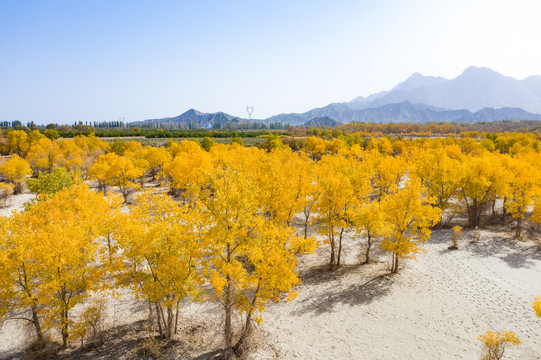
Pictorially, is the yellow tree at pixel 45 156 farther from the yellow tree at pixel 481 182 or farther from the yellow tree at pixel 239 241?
the yellow tree at pixel 481 182

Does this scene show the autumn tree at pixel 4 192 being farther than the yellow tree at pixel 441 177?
Yes

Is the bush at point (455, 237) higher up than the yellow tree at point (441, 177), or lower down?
lower down

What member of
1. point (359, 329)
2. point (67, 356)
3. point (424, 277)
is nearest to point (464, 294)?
point (424, 277)

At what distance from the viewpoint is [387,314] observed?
64.4ft

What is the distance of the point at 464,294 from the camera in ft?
71.8

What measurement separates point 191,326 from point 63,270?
27.8ft

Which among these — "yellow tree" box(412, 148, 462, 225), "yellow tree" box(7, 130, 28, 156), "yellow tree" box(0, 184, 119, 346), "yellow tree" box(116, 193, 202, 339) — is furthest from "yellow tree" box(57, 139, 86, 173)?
"yellow tree" box(412, 148, 462, 225)

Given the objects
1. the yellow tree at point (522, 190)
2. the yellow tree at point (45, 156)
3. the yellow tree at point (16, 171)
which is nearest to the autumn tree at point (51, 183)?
the yellow tree at point (16, 171)

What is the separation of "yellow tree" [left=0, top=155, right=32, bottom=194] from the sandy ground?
4195 centimetres

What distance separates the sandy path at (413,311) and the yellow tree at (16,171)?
54.3 metres

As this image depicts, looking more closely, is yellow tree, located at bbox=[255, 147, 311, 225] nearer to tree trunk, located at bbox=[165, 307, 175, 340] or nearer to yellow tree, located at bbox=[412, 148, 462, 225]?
tree trunk, located at bbox=[165, 307, 175, 340]

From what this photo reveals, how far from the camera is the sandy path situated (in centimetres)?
1653

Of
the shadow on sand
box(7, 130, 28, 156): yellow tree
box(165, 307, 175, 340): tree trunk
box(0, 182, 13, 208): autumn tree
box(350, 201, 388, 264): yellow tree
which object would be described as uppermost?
box(7, 130, 28, 156): yellow tree

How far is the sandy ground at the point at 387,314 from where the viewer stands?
1653cm
